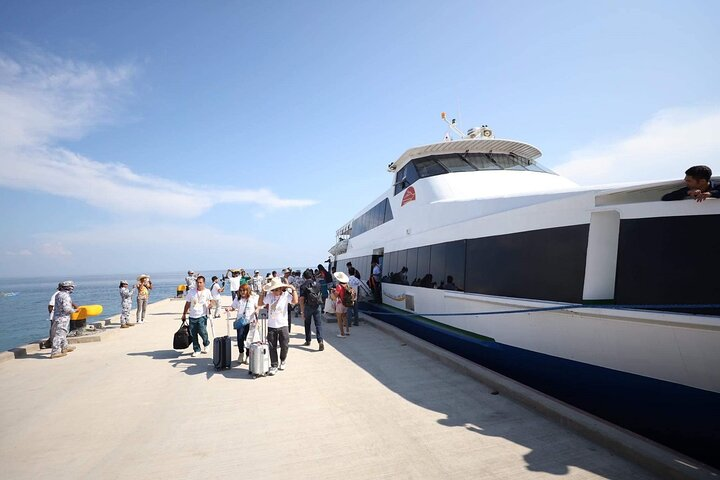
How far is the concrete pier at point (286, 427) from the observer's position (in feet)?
10.2

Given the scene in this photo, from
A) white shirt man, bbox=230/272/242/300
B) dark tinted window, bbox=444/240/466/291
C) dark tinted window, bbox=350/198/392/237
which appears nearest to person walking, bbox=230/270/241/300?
white shirt man, bbox=230/272/242/300

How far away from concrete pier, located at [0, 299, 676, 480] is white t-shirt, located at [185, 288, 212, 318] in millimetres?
1094

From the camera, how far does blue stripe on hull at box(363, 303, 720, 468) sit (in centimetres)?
295

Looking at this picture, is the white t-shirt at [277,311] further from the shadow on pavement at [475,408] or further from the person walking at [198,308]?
the person walking at [198,308]

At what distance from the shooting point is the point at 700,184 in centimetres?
312

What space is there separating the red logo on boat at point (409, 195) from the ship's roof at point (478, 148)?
996mm

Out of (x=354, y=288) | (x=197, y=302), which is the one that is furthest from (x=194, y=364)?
(x=354, y=288)

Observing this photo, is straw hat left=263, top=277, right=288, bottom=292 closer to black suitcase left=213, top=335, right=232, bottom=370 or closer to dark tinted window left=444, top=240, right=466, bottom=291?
black suitcase left=213, top=335, right=232, bottom=370

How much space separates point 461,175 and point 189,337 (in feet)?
23.6

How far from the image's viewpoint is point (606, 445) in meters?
3.17

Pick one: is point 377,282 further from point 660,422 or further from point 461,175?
point 660,422

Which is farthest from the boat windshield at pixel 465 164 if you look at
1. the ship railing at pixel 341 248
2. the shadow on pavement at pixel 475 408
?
the ship railing at pixel 341 248

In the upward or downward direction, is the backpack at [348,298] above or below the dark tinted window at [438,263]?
below

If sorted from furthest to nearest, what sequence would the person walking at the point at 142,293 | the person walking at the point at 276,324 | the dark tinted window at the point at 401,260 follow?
1. the person walking at the point at 142,293
2. the dark tinted window at the point at 401,260
3. the person walking at the point at 276,324
